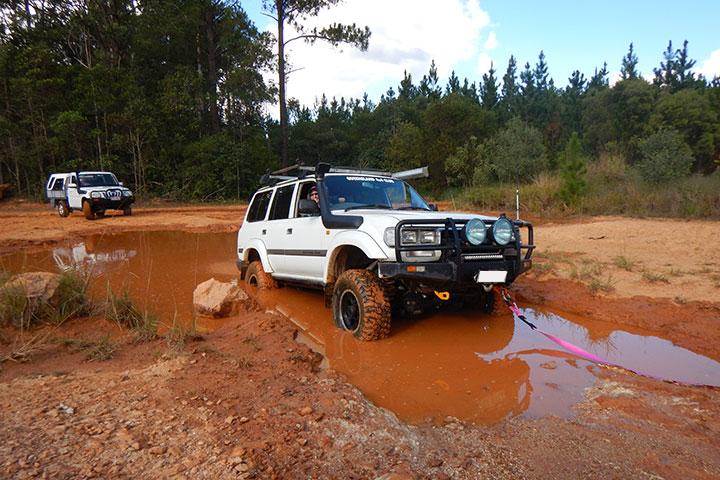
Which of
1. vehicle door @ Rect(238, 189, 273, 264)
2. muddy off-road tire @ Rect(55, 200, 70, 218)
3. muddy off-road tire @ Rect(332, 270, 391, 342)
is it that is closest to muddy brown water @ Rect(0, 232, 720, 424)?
muddy off-road tire @ Rect(332, 270, 391, 342)

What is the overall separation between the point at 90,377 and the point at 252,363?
1174mm

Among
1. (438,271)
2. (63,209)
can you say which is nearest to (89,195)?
(63,209)

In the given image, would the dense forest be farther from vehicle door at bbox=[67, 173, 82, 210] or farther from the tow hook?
the tow hook

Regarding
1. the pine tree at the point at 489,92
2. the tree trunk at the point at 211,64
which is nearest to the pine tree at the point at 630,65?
the pine tree at the point at 489,92

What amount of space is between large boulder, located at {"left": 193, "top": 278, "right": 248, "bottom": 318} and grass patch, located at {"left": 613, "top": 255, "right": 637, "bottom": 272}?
6.11 metres

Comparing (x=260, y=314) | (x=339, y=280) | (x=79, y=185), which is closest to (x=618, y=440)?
(x=339, y=280)

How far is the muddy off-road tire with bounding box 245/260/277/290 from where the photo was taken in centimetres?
680

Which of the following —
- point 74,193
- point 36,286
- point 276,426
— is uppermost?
point 74,193

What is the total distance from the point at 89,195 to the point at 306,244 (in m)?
15.3

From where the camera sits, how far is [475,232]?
14.2ft

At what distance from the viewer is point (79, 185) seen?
17.7 meters

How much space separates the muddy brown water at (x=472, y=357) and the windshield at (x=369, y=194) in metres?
1.44

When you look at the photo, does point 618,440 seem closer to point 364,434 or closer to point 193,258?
point 364,434

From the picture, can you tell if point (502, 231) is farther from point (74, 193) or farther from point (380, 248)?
point (74, 193)
